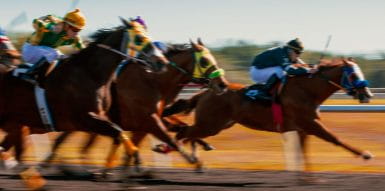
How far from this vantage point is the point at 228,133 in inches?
603

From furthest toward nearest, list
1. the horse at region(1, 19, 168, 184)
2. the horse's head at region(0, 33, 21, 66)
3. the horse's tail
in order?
1. the horse's tail
2. the horse's head at region(0, 33, 21, 66)
3. the horse at region(1, 19, 168, 184)

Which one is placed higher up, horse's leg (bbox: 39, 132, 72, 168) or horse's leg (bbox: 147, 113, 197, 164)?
horse's leg (bbox: 147, 113, 197, 164)

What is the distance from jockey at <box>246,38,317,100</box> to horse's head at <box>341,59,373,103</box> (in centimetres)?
45

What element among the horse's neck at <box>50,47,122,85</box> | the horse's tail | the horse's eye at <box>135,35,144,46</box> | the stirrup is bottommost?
the horse's tail

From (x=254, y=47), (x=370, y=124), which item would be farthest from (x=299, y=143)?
(x=254, y=47)

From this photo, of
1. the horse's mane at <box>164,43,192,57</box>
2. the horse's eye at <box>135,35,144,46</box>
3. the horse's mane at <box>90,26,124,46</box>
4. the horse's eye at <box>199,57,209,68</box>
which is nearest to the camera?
the horse's eye at <box>135,35,144,46</box>

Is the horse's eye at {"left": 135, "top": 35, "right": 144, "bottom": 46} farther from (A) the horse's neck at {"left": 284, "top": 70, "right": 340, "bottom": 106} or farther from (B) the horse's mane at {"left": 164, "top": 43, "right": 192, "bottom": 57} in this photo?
(A) the horse's neck at {"left": 284, "top": 70, "right": 340, "bottom": 106}

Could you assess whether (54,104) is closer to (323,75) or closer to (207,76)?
(207,76)

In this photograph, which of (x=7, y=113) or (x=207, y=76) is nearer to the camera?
(x=7, y=113)

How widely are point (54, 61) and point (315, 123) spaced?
344cm

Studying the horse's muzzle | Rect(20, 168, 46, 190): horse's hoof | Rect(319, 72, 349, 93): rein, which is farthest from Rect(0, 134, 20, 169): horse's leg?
the horse's muzzle

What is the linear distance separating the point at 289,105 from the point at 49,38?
340cm

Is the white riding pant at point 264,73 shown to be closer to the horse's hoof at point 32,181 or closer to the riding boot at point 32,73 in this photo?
the riding boot at point 32,73

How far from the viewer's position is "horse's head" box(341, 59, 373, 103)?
962cm
